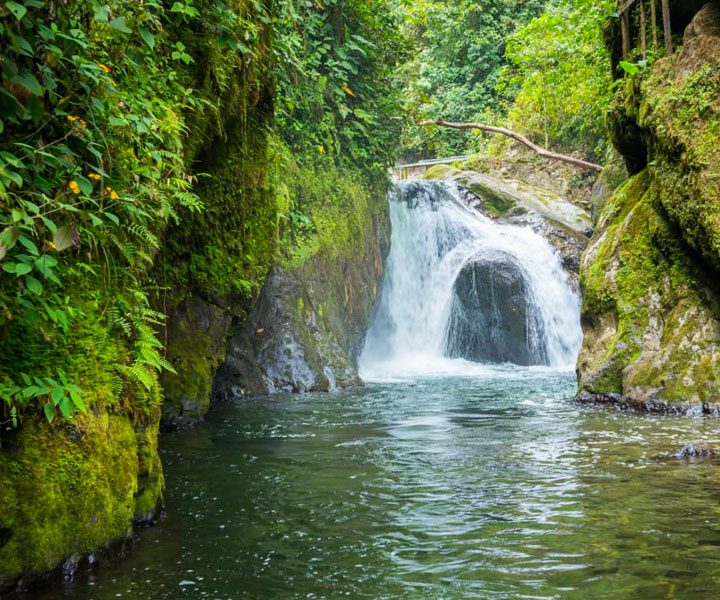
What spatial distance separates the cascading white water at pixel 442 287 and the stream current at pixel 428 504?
6158 mm

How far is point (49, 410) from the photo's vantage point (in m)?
3.25

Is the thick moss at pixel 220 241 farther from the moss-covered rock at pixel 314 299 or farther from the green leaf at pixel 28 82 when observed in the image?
the green leaf at pixel 28 82

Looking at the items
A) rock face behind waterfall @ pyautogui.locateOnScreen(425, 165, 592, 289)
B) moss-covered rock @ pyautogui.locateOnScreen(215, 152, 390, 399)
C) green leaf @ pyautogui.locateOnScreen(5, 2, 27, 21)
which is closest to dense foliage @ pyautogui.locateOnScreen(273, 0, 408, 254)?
moss-covered rock @ pyautogui.locateOnScreen(215, 152, 390, 399)

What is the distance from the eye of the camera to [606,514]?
183 inches

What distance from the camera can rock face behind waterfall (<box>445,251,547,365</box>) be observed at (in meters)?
17.8

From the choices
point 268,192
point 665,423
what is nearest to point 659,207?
point 665,423

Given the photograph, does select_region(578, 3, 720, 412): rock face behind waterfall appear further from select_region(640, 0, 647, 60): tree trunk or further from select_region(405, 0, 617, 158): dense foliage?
select_region(405, 0, 617, 158): dense foliage

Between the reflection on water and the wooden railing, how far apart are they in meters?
5.29

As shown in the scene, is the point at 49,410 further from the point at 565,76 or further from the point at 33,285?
the point at 565,76

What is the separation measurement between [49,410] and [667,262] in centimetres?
860

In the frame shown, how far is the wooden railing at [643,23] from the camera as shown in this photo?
9.76 m

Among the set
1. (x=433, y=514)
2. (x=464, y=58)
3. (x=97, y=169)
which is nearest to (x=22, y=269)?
(x=97, y=169)

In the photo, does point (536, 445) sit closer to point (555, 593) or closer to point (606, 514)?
point (606, 514)

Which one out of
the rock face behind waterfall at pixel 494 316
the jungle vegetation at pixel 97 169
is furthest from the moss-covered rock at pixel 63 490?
the rock face behind waterfall at pixel 494 316
